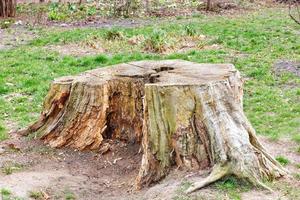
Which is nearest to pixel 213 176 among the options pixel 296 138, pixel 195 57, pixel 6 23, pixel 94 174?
pixel 94 174

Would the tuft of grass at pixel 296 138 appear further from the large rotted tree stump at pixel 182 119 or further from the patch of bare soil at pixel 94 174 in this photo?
the large rotted tree stump at pixel 182 119

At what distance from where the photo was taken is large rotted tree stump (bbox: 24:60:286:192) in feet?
18.0

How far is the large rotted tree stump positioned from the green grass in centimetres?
152

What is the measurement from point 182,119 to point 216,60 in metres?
5.95

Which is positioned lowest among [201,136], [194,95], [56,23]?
[56,23]

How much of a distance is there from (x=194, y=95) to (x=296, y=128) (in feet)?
8.73

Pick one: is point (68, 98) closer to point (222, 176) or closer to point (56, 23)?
point (222, 176)

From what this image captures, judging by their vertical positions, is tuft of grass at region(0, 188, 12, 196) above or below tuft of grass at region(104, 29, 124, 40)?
above

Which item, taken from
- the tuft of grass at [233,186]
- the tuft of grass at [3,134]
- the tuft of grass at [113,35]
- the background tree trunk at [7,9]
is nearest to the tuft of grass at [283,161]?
the tuft of grass at [233,186]

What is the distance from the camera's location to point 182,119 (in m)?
5.66

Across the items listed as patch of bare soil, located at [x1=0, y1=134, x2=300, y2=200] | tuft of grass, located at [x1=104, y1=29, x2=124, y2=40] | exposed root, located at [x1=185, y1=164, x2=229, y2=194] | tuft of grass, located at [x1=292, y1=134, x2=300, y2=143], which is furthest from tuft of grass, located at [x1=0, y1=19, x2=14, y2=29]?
exposed root, located at [x1=185, y1=164, x2=229, y2=194]

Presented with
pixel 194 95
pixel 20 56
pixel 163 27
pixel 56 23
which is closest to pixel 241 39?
pixel 163 27

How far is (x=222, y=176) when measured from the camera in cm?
530

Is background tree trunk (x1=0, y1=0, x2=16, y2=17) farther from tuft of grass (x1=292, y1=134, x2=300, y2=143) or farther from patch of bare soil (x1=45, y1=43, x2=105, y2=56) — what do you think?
tuft of grass (x1=292, y1=134, x2=300, y2=143)
